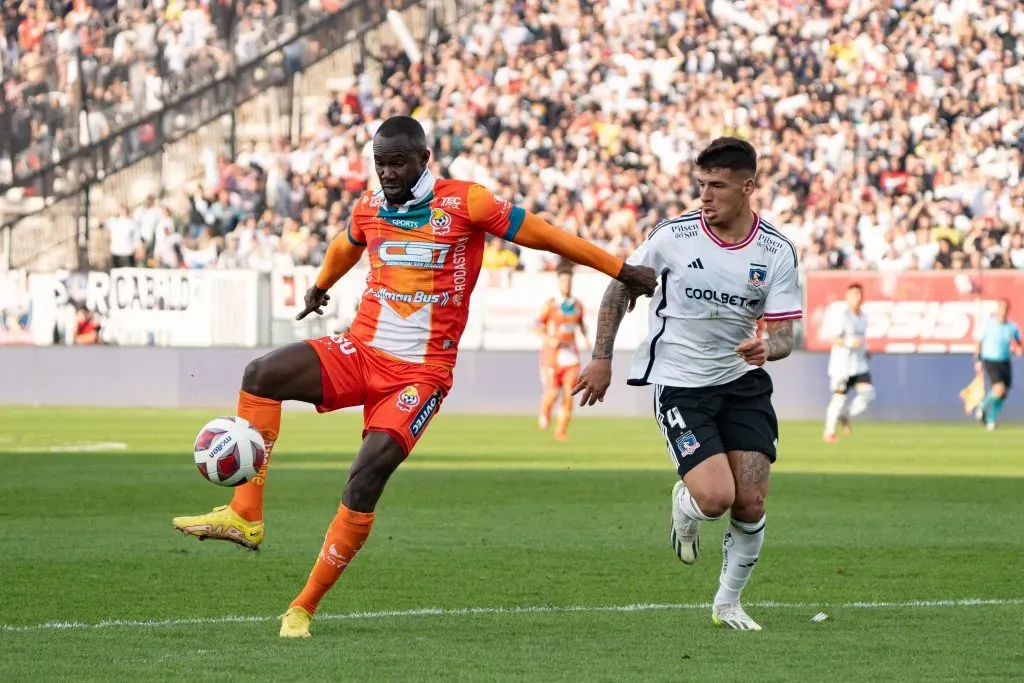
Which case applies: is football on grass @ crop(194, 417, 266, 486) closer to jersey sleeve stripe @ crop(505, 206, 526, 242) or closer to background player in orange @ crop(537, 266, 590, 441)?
jersey sleeve stripe @ crop(505, 206, 526, 242)

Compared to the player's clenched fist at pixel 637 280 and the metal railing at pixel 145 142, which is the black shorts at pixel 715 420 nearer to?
the player's clenched fist at pixel 637 280

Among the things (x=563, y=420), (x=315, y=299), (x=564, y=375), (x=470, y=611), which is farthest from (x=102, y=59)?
(x=470, y=611)

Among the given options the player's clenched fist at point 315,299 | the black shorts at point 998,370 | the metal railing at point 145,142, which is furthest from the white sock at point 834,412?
the player's clenched fist at point 315,299

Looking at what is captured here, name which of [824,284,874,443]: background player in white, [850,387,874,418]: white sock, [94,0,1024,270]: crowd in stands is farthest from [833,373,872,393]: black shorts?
[94,0,1024,270]: crowd in stands

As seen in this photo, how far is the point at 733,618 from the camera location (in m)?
8.30

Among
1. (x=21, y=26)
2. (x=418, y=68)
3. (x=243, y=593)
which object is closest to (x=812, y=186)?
(x=418, y=68)

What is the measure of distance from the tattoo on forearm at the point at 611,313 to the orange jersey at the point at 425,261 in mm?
521

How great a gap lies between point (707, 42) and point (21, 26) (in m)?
13.4

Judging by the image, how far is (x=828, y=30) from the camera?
3409 cm

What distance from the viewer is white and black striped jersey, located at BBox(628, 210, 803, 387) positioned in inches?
329

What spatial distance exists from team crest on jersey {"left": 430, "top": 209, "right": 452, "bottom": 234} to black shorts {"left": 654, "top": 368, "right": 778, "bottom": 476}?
1.26 meters

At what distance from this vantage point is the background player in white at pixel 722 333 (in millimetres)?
8273

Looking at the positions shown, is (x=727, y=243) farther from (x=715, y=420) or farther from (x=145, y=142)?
(x=145, y=142)

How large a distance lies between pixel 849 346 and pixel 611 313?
17.5 metres
